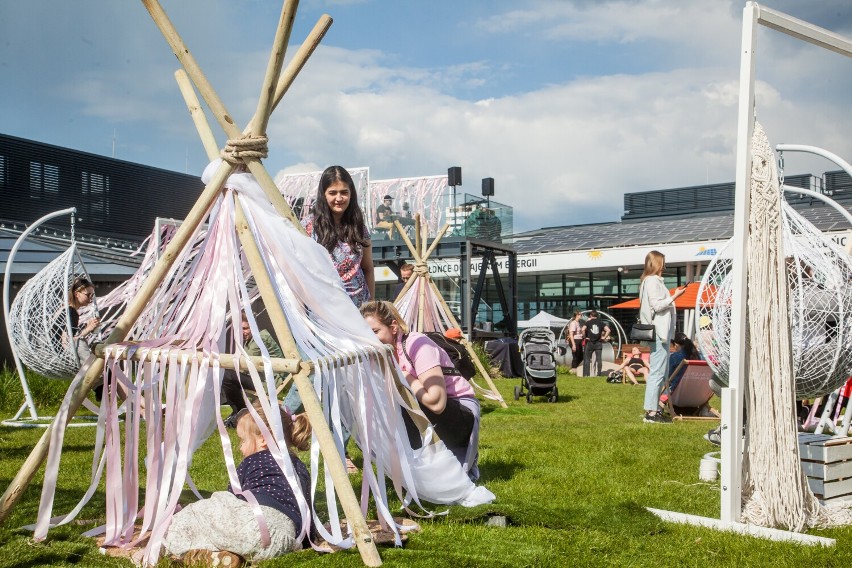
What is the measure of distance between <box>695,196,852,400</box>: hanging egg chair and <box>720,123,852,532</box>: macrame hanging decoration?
0.54 meters

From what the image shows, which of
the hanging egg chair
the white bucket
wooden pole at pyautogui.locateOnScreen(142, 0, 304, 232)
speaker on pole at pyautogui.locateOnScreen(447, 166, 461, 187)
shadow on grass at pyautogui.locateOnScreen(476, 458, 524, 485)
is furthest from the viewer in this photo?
speaker on pole at pyautogui.locateOnScreen(447, 166, 461, 187)

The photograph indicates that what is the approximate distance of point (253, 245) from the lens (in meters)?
3.39

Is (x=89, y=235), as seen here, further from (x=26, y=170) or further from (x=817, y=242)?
(x=817, y=242)

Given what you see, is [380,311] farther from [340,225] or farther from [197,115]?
[197,115]

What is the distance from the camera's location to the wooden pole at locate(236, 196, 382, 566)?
3.02m

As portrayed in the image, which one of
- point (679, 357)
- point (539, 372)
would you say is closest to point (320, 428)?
point (679, 357)

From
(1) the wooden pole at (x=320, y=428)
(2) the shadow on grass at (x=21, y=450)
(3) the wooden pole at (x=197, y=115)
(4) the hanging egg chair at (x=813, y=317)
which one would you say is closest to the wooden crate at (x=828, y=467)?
(4) the hanging egg chair at (x=813, y=317)

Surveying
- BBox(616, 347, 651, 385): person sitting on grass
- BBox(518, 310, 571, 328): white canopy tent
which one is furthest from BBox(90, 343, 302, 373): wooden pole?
BBox(518, 310, 571, 328): white canopy tent

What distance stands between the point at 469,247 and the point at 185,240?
41.4 feet

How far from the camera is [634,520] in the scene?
3.79 m

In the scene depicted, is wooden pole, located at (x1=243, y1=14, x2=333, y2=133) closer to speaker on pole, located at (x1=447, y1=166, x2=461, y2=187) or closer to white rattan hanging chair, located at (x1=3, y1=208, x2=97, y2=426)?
white rattan hanging chair, located at (x1=3, y1=208, x2=97, y2=426)

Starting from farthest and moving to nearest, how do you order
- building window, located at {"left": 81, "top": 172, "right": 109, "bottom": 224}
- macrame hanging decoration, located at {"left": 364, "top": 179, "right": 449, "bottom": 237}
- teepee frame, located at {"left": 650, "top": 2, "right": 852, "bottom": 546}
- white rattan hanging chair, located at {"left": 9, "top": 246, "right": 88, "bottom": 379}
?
building window, located at {"left": 81, "top": 172, "right": 109, "bottom": 224} < macrame hanging decoration, located at {"left": 364, "top": 179, "right": 449, "bottom": 237} < white rattan hanging chair, located at {"left": 9, "top": 246, "right": 88, "bottom": 379} < teepee frame, located at {"left": 650, "top": 2, "right": 852, "bottom": 546}

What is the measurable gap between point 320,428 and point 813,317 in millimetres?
3089

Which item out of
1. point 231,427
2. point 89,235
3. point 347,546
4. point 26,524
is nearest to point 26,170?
point 89,235
